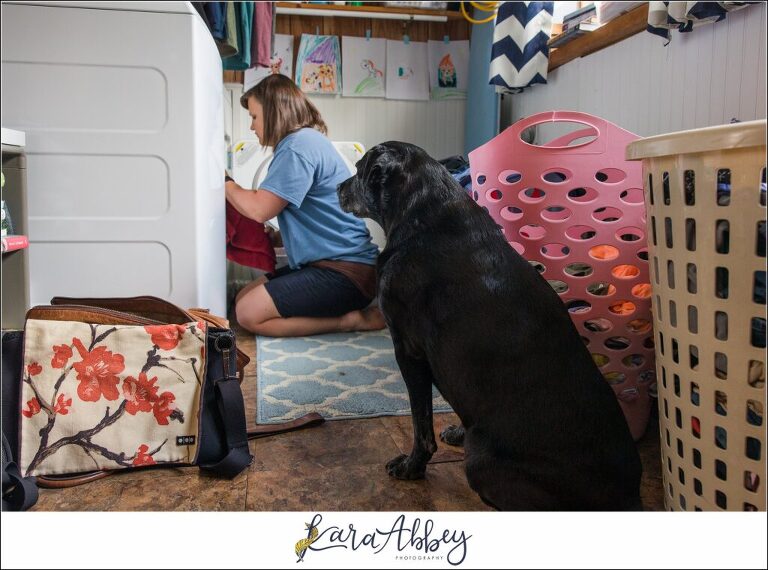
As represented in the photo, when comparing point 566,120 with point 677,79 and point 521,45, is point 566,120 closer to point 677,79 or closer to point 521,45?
point 677,79

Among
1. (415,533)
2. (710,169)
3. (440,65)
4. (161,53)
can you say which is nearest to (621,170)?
(710,169)

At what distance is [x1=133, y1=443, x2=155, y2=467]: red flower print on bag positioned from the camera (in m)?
1.09

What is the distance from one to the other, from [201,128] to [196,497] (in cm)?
96

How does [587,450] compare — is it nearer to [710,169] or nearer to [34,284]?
[710,169]

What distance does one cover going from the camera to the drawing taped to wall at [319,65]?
348 centimetres

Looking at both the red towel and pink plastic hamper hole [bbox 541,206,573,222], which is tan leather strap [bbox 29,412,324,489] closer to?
pink plastic hamper hole [bbox 541,206,573,222]

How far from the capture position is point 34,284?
148 centimetres

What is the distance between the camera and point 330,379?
5.71 ft

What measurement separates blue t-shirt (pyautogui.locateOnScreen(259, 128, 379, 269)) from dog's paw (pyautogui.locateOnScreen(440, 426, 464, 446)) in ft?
3.72

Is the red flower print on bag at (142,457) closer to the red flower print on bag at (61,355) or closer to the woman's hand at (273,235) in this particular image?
the red flower print on bag at (61,355)

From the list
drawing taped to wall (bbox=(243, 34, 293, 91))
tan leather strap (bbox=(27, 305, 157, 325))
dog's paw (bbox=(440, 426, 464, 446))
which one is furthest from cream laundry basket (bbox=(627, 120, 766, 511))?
drawing taped to wall (bbox=(243, 34, 293, 91))

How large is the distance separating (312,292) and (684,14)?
1.46m

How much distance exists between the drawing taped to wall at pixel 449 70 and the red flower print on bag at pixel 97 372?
2.99 metres

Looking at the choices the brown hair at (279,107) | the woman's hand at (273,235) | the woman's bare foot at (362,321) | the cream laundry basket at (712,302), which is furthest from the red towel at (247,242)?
the cream laundry basket at (712,302)
